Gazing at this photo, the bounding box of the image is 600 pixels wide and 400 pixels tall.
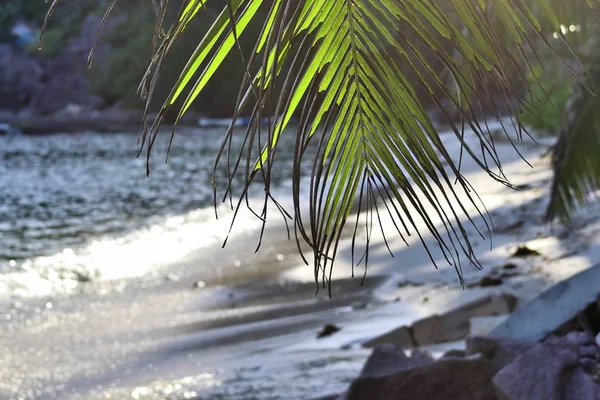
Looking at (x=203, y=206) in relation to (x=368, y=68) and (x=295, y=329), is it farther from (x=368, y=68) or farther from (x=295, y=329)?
(x=368, y=68)

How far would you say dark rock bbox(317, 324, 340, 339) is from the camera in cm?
603

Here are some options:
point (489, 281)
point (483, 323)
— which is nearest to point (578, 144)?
point (483, 323)

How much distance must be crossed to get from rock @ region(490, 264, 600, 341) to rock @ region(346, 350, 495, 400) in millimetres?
478

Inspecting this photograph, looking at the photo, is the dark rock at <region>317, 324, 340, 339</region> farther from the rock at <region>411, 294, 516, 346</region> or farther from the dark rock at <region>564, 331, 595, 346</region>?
the dark rock at <region>564, 331, 595, 346</region>

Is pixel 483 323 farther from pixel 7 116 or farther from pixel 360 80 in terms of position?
pixel 7 116

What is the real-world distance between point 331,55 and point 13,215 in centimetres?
1652

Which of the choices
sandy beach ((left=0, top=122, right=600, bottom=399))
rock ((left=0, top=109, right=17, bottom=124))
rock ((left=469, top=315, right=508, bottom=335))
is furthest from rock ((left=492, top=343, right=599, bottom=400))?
rock ((left=0, top=109, right=17, bottom=124))

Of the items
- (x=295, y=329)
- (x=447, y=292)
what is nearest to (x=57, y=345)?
(x=295, y=329)

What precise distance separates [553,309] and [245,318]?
3.70 metres

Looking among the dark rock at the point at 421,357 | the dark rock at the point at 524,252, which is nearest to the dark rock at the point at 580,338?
the dark rock at the point at 421,357

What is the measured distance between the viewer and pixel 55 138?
3491cm

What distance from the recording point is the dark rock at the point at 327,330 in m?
6.03

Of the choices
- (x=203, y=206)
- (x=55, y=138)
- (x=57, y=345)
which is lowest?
(x=57, y=345)

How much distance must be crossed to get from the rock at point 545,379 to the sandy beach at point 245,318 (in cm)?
106
